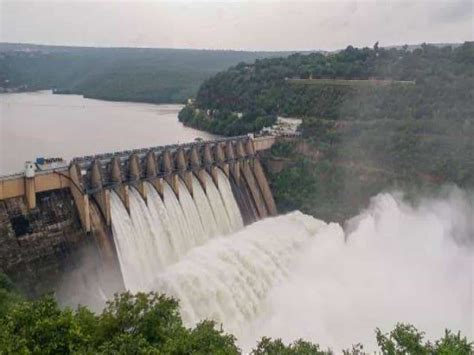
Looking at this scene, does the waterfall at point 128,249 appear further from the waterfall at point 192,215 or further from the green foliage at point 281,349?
the green foliage at point 281,349

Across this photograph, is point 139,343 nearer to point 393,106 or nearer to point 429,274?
point 429,274

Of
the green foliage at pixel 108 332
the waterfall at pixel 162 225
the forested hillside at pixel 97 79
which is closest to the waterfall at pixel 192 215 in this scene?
the waterfall at pixel 162 225

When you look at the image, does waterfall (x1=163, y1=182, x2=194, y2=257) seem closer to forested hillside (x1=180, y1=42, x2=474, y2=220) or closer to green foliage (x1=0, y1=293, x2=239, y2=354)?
forested hillside (x1=180, y1=42, x2=474, y2=220)

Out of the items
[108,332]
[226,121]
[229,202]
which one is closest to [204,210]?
[229,202]

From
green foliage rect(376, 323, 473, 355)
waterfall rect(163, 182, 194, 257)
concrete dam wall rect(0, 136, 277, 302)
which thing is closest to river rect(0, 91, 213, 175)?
concrete dam wall rect(0, 136, 277, 302)

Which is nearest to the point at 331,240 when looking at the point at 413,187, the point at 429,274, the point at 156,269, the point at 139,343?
the point at 429,274
